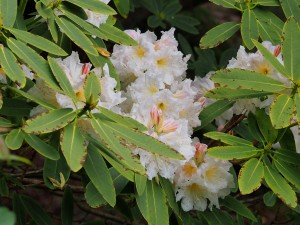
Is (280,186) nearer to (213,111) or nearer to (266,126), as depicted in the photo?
(266,126)

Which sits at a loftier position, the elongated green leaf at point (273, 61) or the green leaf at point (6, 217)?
the green leaf at point (6, 217)

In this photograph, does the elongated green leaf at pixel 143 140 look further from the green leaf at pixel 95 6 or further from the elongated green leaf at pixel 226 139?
the green leaf at pixel 95 6

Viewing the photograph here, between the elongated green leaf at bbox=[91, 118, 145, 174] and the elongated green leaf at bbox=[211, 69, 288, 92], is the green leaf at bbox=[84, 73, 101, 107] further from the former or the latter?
the elongated green leaf at bbox=[211, 69, 288, 92]

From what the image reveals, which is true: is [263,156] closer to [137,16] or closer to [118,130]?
[118,130]

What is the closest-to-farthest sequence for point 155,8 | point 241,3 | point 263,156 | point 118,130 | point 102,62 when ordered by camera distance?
point 118,130
point 263,156
point 102,62
point 241,3
point 155,8

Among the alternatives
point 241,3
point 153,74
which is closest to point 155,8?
point 241,3

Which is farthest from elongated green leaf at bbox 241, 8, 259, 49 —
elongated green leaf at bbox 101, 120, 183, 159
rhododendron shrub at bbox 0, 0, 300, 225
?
elongated green leaf at bbox 101, 120, 183, 159

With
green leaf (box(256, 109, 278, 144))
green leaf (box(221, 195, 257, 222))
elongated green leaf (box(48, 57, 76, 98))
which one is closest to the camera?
elongated green leaf (box(48, 57, 76, 98))

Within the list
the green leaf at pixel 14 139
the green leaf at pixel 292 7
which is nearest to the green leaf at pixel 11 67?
the green leaf at pixel 14 139
